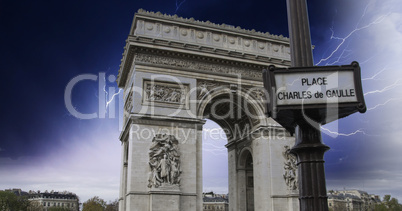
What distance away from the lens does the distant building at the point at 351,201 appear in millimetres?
76375

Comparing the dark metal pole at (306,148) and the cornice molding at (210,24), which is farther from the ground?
the cornice molding at (210,24)

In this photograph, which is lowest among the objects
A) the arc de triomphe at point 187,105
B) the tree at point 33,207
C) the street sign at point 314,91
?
the tree at point 33,207

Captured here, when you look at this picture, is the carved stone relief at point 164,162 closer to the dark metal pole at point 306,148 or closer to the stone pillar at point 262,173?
the stone pillar at point 262,173

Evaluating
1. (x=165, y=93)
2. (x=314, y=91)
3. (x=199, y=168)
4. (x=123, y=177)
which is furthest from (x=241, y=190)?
(x=314, y=91)

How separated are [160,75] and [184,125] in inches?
113

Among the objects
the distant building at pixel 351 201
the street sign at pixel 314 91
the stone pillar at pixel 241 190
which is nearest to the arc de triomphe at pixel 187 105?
the stone pillar at pixel 241 190

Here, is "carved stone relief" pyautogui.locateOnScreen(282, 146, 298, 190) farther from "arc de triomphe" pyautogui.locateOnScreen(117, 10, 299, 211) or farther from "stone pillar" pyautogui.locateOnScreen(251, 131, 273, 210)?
"stone pillar" pyautogui.locateOnScreen(251, 131, 273, 210)

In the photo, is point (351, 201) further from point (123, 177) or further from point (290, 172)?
point (123, 177)

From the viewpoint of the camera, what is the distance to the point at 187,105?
20.2 m

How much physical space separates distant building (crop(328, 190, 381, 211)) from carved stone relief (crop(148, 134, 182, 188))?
6078 cm

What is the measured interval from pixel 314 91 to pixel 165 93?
1534 cm

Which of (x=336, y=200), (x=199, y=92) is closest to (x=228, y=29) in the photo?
(x=199, y=92)

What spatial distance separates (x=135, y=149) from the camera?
18672 millimetres

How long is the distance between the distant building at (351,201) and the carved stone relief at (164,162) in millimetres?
60784
